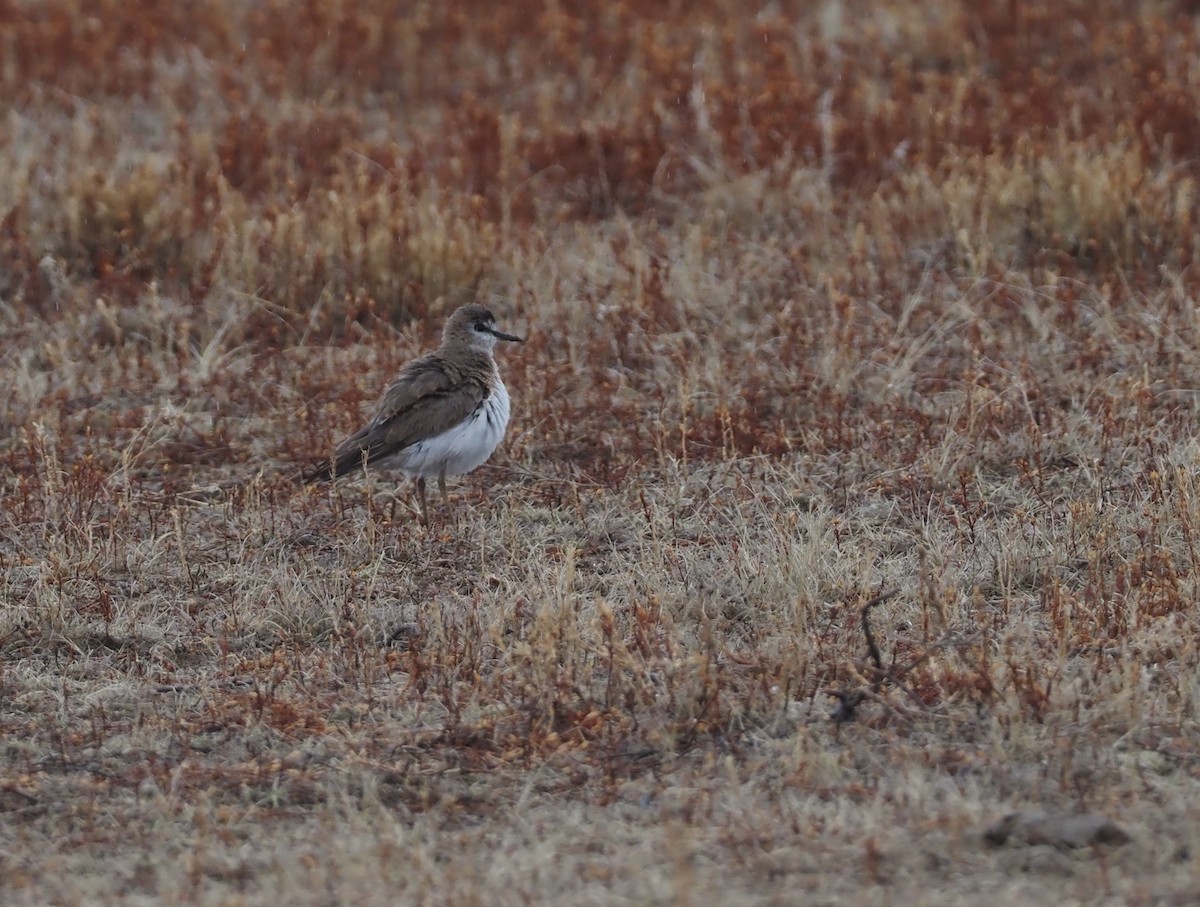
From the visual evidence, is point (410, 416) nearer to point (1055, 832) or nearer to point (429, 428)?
point (429, 428)

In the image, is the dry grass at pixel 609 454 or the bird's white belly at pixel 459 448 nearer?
the dry grass at pixel 609 454

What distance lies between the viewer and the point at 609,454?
7895 mm

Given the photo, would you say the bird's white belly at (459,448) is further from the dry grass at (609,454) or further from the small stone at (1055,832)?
the small stone at (1055,832)

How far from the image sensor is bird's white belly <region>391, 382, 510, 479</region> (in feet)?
23.5

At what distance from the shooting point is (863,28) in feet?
42.7

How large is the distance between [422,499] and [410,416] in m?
0.34

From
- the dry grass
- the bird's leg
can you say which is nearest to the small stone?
the dry grass

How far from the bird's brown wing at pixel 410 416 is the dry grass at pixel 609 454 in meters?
0.27

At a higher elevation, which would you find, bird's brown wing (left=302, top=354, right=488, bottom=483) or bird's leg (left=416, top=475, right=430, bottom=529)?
bird's brown wing (left=302, top=354, right=488, bottom=483)

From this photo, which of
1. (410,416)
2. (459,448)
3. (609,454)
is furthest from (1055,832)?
(609,454)

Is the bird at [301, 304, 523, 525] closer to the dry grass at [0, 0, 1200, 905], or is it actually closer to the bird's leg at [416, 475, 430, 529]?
the bird's leg at [416, 475, 430, 529]

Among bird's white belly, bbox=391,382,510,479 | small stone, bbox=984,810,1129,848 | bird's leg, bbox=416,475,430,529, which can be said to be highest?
bird's white belly, bbox=391,382,510,479

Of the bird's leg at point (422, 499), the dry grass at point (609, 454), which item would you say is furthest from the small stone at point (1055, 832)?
the bird's leg at point (422, 499)

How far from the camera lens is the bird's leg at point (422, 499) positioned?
7195mm
